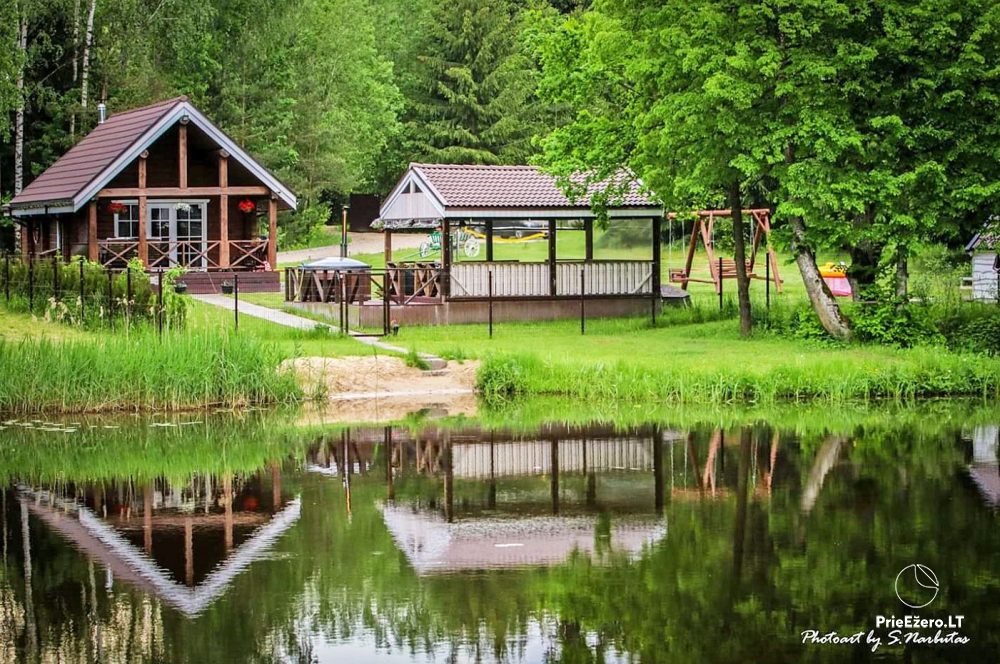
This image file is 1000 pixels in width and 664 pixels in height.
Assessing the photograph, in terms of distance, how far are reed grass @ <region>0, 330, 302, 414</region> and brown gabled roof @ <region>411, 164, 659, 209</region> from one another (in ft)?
37.2

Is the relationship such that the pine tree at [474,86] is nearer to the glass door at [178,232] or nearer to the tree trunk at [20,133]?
the tree trunk at [20,133]

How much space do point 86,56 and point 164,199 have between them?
800 centimetres

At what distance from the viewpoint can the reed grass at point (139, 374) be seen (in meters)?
21.6

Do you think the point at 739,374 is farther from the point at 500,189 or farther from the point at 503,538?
the point at 500,189

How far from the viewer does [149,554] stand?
13461 mm

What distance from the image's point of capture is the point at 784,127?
27.0 metres

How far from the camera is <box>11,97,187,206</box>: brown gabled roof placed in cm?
3916

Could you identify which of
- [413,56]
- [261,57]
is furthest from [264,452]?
[413,56]

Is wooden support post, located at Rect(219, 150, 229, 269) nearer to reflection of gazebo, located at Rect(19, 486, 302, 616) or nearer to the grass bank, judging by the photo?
the grass bank

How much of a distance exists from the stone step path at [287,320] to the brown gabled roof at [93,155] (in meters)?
4.68

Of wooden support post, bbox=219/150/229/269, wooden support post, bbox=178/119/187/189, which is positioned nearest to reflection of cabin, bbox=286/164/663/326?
wooden support post, bbox=219/150/229/269

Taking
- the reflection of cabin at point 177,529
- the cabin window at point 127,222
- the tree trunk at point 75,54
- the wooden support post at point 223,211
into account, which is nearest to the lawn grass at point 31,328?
the wooden support post at point 223,211

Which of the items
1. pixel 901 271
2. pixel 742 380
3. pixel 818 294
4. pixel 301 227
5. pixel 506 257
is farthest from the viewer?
pixel 301 227

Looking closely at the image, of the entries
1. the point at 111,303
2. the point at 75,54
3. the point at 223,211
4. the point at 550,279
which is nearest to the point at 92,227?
the point at 223,211
